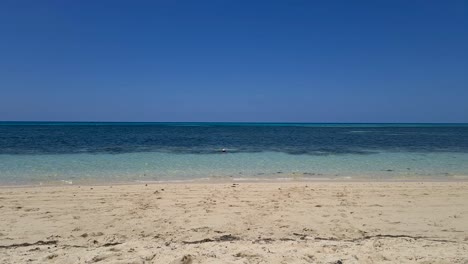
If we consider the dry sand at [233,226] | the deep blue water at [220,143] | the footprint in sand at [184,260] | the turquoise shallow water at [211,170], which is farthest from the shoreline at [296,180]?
the deep blue water at [220,143]

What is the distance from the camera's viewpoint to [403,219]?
20.6 ft

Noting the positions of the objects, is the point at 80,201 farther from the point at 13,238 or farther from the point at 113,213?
the point at 13,238

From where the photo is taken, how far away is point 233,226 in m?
5.77

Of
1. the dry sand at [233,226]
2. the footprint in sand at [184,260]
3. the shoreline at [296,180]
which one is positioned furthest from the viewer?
the shoreline at [296,180]

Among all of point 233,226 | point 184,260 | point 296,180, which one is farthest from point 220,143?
point 184,260

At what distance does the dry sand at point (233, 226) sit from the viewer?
4.41 meters

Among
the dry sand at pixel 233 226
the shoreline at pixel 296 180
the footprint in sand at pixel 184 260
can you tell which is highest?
the footprint in sand at pixel 184 260

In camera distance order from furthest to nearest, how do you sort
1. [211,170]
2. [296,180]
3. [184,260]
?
[211,170] → [296,180] → [184,260]

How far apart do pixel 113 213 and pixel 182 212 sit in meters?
1.58

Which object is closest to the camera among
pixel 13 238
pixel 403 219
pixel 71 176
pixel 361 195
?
pixel 13 238

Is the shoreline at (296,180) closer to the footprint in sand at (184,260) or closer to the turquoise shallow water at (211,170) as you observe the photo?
the turquoise shallow water at (211,170)

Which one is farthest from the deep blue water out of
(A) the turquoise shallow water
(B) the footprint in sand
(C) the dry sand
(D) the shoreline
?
(B) the footprint in sand

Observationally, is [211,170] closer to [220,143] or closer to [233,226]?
[233,226]

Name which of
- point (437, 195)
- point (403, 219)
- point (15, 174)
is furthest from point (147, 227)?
point (15, 174)
